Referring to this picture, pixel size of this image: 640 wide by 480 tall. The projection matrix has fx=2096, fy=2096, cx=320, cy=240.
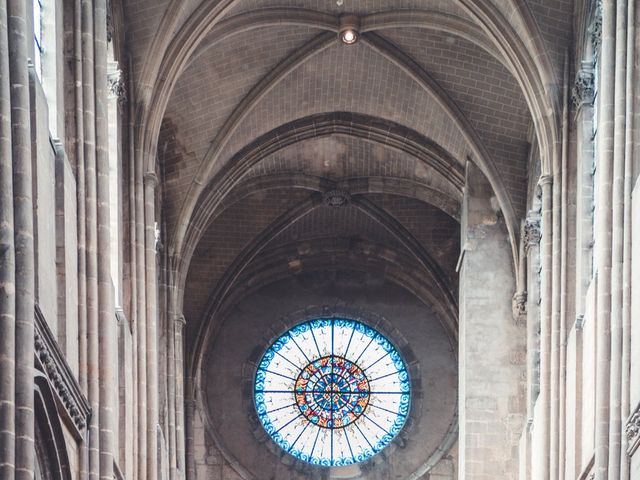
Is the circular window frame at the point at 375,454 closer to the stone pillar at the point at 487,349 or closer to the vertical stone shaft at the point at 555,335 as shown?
the stone pillar at the point at 487,349

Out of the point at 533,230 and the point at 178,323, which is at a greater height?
the point at 533,230

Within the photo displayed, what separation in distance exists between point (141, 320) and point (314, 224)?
13122 mm

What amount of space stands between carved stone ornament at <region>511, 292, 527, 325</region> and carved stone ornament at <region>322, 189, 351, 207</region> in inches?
243

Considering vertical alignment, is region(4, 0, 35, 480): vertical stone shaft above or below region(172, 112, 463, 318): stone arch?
below

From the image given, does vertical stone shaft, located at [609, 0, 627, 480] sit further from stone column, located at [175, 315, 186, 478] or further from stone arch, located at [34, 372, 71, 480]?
stone column, located at [175, 315, 186, 478]

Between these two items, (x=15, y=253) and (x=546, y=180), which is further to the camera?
(x=546, y=180)

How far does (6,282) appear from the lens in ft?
73.3

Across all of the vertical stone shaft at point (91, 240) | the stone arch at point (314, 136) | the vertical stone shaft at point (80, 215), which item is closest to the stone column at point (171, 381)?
the stone arch at point (314, 136)

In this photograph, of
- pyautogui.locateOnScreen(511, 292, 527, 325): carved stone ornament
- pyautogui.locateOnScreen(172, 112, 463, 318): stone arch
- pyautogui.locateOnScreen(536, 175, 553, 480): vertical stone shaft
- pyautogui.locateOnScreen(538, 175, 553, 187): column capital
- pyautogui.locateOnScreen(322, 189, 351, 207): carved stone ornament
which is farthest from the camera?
pyautogui.locateOnScreen(322, 189, 351, 207): carved stone ornament

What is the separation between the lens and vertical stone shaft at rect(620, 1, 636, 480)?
28.7m

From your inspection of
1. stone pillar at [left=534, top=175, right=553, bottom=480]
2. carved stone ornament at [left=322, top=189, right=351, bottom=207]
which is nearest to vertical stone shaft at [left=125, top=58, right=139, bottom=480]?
stone pillar at [left=534, top=175, right=553, bottom=480]

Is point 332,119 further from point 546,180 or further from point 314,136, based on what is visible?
point 546,180

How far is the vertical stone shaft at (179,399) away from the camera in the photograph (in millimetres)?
43000

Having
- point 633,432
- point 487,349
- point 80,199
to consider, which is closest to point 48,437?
point 80,199
